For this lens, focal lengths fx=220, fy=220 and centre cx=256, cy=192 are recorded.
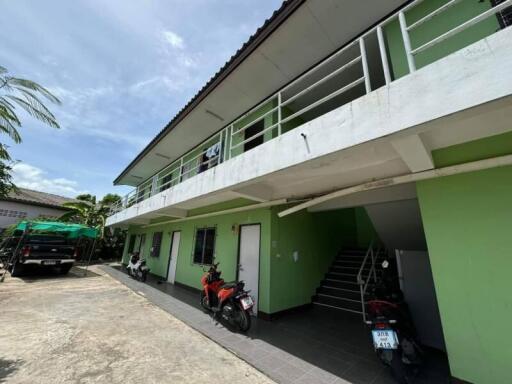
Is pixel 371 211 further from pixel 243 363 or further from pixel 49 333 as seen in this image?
pixel 49 333

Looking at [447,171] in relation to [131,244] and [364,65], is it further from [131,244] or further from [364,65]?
[131,244]

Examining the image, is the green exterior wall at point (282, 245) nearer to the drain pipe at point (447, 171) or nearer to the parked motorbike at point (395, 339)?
the parked motorbike at point (395, 339)

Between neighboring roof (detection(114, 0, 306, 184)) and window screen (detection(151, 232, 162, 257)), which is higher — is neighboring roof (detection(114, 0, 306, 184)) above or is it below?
above

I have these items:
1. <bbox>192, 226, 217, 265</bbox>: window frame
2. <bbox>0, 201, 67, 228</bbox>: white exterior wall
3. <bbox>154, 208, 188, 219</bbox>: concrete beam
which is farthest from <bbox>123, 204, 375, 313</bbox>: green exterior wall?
<bbox>0, 201, 67, 228</bbox>: white exterior wall

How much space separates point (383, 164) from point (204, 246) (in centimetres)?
686

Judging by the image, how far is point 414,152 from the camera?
304 centimetres

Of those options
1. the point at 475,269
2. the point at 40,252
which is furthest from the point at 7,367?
the point at 40,252

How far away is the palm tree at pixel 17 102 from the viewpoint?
4.12 m

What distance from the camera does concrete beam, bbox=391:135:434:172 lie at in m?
2.77

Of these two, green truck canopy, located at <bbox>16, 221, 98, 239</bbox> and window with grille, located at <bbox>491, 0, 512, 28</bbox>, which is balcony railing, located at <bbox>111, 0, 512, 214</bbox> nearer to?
window with grille, located at <bbox>491, 0, 512, 28</bbox>

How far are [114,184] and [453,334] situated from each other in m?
20.0

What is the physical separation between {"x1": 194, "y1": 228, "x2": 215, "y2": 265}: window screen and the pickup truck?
862 centimetres

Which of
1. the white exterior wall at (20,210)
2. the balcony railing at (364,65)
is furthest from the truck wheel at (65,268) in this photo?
the white exterior wall at (20,210)

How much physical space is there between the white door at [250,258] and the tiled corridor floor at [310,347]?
0.96 metres
